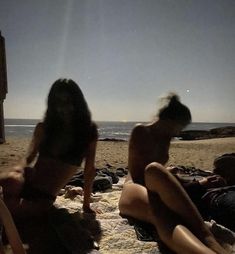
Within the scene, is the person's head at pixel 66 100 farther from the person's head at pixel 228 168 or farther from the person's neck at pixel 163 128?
the person's head at pixel 228 168

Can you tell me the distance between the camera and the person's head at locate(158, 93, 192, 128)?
3006mm

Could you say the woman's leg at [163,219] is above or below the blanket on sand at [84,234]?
above

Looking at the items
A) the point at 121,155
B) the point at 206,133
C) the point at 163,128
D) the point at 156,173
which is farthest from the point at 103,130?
the point at 156,173

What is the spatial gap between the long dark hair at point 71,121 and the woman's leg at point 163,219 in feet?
2.01

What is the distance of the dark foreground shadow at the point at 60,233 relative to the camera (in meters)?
2.50

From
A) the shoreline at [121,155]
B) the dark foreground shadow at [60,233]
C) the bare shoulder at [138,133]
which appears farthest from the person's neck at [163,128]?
the shoreline at [121,155]

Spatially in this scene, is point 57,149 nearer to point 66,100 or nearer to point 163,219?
point 66,100

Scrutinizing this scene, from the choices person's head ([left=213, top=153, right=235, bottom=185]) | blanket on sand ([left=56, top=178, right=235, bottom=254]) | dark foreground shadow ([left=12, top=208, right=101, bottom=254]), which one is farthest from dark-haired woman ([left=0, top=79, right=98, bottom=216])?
person's head ([left=213, top=153, right=235, bottom=185])

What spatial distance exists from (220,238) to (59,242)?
1.29 metres

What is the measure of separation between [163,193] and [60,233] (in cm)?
100

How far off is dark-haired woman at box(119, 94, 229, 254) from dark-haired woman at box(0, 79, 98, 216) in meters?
0.45

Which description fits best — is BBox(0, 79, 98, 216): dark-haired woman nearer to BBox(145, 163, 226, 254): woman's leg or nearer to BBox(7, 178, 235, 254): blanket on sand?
BBox(7, 178, 235, 254): blanket on sand

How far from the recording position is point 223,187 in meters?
2.83

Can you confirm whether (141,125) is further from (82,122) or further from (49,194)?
(49,194)
